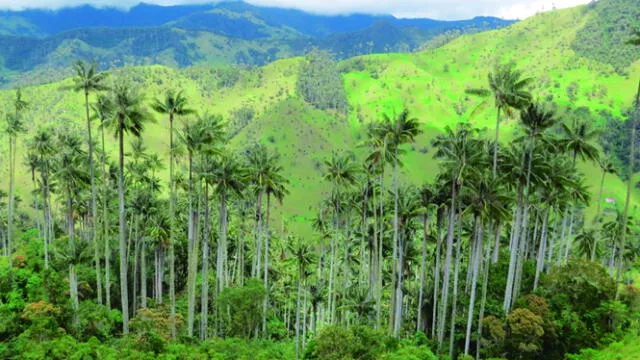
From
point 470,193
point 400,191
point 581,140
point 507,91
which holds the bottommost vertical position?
point 400,191

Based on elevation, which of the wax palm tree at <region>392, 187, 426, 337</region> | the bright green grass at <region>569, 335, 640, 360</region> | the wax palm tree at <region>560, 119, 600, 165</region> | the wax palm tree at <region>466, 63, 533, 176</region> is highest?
the wax palm tree at <region>466, 63, 533, 176</region>

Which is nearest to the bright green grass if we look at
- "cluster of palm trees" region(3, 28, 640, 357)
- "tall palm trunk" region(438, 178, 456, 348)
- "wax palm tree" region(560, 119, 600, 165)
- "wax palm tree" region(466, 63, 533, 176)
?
"cluster of palm trees" region(3, 28, 640, 357)

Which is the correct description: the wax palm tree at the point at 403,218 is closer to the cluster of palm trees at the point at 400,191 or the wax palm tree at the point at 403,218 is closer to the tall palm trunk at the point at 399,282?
the tall palm trunk at the point at 399,282

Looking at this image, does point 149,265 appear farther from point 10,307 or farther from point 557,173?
point 557,173

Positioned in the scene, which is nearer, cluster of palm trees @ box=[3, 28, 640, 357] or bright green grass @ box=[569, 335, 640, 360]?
bright green grass @ box=[569, 335, 640, 360]

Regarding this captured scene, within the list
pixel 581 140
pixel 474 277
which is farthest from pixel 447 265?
pixel 581 140

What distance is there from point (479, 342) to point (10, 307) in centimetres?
5106

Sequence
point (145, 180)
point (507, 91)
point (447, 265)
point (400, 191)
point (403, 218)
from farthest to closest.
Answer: point (145, 180) → point (400, 191) → point (403, 218) → point (447, 265) → point (507, 91)

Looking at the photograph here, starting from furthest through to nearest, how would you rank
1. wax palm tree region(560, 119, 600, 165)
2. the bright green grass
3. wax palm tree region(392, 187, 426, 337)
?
1. wax palm tree region(392, 187, 426, 337)
2. wax palm tree region(560, 119, 600, 165)
3. the bright green grass

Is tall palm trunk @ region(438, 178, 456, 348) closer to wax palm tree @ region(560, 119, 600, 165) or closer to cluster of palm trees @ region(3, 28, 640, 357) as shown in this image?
cluster of palm trees @ region(3, 28, 640, 357)

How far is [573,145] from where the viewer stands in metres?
55.6

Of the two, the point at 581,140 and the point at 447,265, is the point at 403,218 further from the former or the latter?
the point at 581,140

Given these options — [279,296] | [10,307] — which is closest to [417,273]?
[279,296]

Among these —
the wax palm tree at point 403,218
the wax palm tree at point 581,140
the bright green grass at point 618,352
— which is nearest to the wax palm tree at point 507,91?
the wax palm tree at point 403,218
